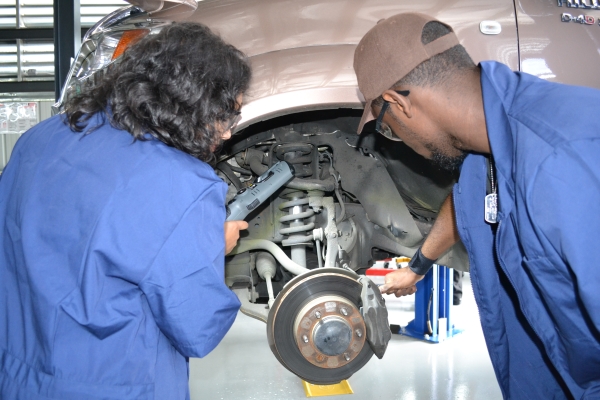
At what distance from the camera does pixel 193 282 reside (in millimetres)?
1083

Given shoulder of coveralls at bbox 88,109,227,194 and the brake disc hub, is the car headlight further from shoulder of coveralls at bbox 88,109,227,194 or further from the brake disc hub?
the brake disc hub

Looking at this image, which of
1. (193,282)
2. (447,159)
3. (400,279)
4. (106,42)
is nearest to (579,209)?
(447,159)

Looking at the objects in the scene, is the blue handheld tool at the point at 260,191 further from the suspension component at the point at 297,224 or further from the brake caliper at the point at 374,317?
the brake caliper at the point at 374,317

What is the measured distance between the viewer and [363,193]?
2.36 metres

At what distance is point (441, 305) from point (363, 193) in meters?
1.96

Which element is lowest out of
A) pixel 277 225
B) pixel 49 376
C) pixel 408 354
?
pixel 408 354

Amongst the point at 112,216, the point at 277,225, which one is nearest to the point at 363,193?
the point at 277,225

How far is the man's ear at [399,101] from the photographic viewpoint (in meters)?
1.35

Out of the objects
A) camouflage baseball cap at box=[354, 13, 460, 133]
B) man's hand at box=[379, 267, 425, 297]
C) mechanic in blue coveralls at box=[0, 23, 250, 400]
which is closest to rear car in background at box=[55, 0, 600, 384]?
man's hand at box=[379, 267, 425, 297]

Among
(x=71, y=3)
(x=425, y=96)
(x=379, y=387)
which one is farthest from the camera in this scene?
(x=71, y=3)

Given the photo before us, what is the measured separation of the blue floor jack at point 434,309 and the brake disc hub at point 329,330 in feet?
6.51

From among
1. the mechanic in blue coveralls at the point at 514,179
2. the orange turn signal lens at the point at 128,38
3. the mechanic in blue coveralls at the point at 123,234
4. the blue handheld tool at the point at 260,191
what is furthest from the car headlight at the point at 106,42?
the mechanic in blue coveralls at the point at 514,179

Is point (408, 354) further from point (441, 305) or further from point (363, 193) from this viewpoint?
point (363, 193)

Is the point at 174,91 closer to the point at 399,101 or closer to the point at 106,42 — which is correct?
the point at 399,101
